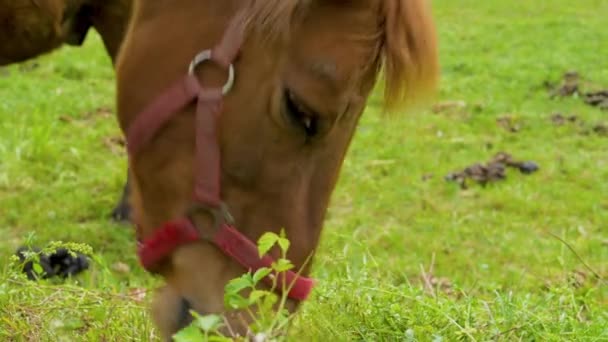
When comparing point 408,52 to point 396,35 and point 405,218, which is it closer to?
point 396,35

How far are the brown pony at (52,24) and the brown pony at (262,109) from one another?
46.7 inches

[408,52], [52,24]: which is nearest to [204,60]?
[408,52]

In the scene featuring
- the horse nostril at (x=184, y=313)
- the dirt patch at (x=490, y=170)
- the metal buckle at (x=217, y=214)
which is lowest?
the dirt patch at (x=490, y=170)

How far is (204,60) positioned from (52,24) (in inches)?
54.3

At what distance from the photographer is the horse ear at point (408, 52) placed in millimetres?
1767

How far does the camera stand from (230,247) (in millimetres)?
1838

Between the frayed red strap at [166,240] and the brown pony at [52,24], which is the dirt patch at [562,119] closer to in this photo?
the brown pony at [52,24]

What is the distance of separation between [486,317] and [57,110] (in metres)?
4.64

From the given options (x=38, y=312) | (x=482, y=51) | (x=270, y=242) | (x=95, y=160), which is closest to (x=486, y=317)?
(x=270, y=242)

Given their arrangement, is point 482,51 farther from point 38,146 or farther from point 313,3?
point 313,3

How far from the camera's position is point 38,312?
205cm

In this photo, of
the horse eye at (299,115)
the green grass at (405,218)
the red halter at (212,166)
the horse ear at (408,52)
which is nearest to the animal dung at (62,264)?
the green grass at (405,218)

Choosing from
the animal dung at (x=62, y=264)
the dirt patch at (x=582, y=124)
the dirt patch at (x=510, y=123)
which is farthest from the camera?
the dirt patch at (x=510, y=123)

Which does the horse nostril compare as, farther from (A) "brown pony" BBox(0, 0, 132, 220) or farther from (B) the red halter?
(A) "brown pony" BBox(0, 0, 132, 220)
